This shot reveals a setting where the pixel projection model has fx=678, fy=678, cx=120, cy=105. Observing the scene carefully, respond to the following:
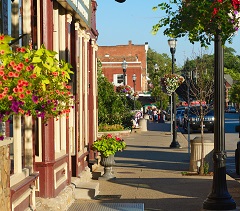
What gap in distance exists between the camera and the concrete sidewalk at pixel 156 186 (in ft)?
44.4

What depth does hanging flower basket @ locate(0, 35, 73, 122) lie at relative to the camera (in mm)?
5754

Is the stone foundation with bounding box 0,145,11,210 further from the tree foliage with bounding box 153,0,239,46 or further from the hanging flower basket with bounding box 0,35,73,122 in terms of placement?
the tree foliage with bounding box 153,0,239,46

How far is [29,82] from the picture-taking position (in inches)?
231

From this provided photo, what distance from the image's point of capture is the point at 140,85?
3711 inches

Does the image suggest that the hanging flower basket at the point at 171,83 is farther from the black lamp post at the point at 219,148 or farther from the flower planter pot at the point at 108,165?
the black lamp post at the point at 219,148

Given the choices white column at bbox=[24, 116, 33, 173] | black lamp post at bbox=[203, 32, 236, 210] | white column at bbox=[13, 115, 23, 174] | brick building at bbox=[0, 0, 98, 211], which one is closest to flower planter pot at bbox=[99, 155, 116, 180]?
brick building at bbox=[0, 0, 98, 211]

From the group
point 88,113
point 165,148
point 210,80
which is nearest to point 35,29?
point 88,113

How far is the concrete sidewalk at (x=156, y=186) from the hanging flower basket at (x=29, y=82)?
628cm

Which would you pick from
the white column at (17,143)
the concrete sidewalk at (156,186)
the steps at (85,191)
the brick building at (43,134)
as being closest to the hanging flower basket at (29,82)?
the brick building at (43,134)

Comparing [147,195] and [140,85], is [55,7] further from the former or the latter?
[140,85]

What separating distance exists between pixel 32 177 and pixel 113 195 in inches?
203

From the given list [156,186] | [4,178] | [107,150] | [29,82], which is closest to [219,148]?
[4,178]

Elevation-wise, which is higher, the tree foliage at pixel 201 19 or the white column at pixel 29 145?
the tree foliage at pixel 201 19

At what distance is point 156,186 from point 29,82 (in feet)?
36.4
